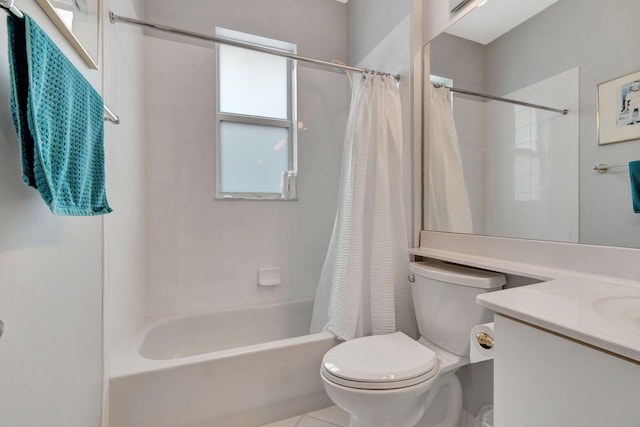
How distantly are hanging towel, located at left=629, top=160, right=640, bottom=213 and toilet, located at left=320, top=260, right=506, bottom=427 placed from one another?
461 millimetres

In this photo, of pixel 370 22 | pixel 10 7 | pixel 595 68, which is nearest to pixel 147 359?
pixel 10 7

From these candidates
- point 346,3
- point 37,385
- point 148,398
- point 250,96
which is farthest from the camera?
point 346,3

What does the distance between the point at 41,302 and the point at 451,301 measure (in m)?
1.31

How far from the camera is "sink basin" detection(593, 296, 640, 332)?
56cm

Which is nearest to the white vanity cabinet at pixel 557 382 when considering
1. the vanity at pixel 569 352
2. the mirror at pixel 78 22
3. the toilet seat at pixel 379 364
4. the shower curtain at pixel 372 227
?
the vanity at pixel 569 352

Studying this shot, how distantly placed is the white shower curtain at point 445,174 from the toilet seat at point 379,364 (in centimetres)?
62

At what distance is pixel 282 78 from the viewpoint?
7.18 feet

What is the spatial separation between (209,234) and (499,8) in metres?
1.94

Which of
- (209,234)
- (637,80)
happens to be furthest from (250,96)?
(637,80)

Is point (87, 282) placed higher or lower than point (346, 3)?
lower

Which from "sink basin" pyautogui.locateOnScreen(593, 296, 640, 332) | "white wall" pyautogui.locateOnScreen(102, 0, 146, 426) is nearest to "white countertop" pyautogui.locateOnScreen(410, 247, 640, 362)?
"sink basin" pyautogui.locateOnScreen(593, 296, 640, 332)

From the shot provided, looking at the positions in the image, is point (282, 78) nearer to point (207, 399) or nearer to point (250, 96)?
point (250, 96)

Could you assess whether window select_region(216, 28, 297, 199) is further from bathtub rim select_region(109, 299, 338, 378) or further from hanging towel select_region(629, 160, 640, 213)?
hanging towel select_region(629, 160, 640, 213)

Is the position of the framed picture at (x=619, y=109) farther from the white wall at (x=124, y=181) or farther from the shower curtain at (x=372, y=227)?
the white wall at (x=124, y=181)
